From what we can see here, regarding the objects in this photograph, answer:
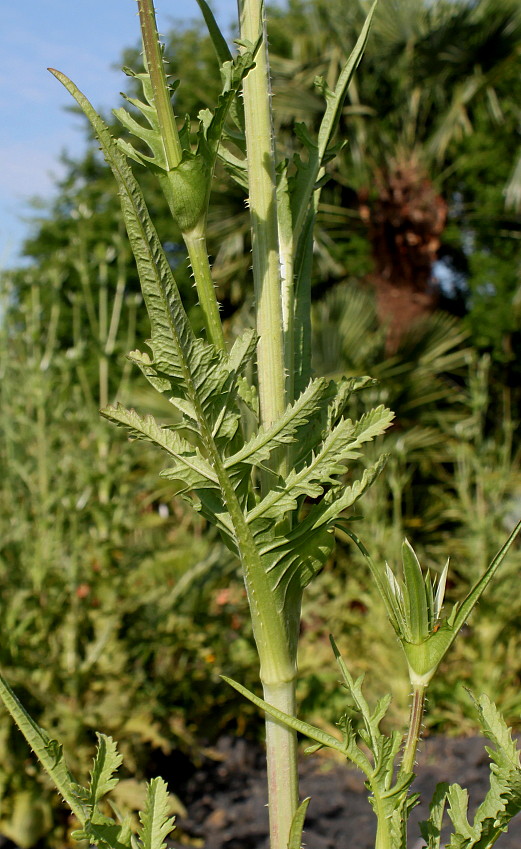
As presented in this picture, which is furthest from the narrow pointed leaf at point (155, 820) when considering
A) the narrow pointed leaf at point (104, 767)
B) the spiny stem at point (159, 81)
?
the spiny stem at point (159, 81)

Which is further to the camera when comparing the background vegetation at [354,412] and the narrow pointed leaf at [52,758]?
the background vegetation at [354,412]

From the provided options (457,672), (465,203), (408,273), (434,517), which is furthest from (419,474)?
(465,203)

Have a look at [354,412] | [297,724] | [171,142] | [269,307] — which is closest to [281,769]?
[297,724]

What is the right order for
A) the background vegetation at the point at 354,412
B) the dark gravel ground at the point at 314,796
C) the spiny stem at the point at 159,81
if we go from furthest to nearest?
the background vegetation at the point at 354,412 < the dark gravel ground at the point at 314,796 < the spiny stem at the point at 159,81

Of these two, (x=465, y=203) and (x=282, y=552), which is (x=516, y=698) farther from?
(x=465, y=203)

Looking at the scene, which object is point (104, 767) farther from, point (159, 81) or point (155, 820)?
point (159, 81)

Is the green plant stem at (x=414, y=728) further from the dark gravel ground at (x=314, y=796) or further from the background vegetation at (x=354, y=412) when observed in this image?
the dark gravel ground at (x=314, y=796)

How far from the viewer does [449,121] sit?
7.64 m

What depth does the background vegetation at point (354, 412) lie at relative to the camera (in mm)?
2609

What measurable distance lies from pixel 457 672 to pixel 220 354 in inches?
138

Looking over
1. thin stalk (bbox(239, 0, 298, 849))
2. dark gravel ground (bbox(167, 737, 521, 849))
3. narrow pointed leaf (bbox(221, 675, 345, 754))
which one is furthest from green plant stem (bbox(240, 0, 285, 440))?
dark gravel ground (bbox(167, 737, 521, 849))

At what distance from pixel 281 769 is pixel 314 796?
99.3 inches

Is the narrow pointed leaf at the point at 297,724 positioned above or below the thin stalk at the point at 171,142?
below

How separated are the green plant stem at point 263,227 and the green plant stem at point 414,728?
0.64ft
